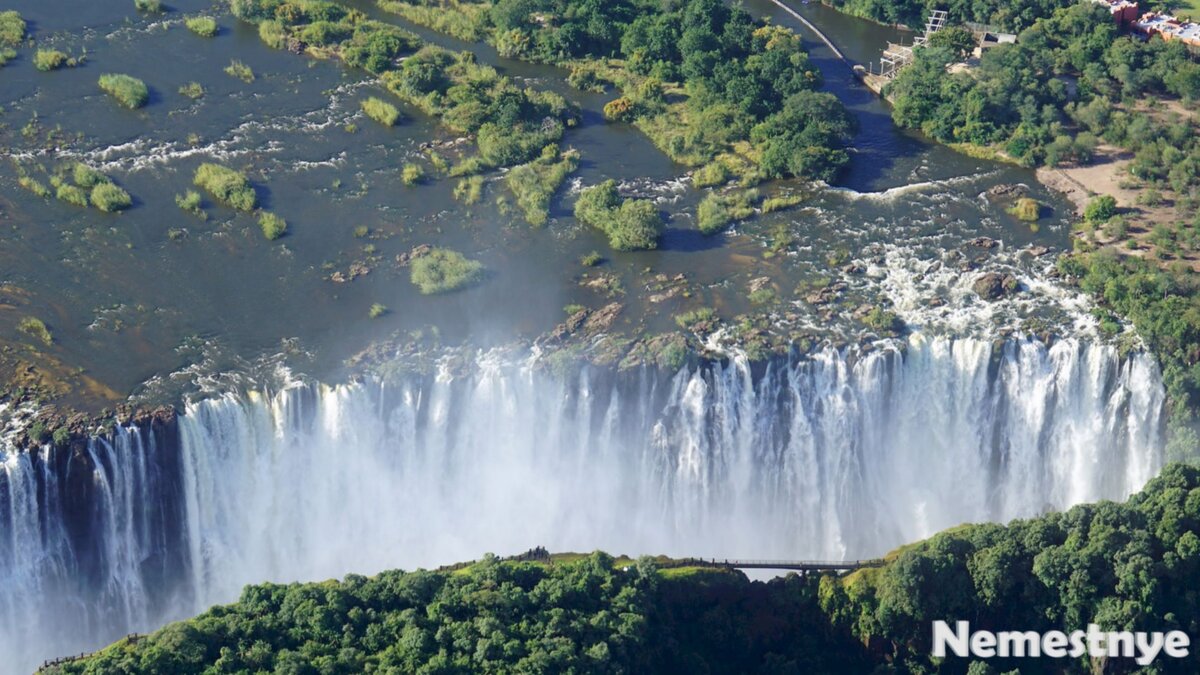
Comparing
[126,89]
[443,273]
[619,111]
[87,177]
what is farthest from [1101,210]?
[126,89]

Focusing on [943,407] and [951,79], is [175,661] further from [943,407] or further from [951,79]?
[951,79]

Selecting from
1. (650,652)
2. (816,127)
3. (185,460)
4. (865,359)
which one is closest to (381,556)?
(185,460)

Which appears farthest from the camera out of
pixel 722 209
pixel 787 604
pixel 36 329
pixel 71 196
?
pixel 722 209

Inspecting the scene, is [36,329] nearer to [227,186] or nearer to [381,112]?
[227,186]

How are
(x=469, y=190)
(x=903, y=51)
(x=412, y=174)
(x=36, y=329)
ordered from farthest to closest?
(x=903, y=51) → (x=412, y=174) → (x=469, y=190) → (x=36, y=329)

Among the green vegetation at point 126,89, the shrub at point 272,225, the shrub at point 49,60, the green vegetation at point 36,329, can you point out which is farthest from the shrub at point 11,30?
the green vegetation at point 36,329

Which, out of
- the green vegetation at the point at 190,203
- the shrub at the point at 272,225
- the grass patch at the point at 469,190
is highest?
the grass patch at the point at 469,190

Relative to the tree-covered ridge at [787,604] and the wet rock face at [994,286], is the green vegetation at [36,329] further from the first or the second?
the wet rock face at [994,286]
